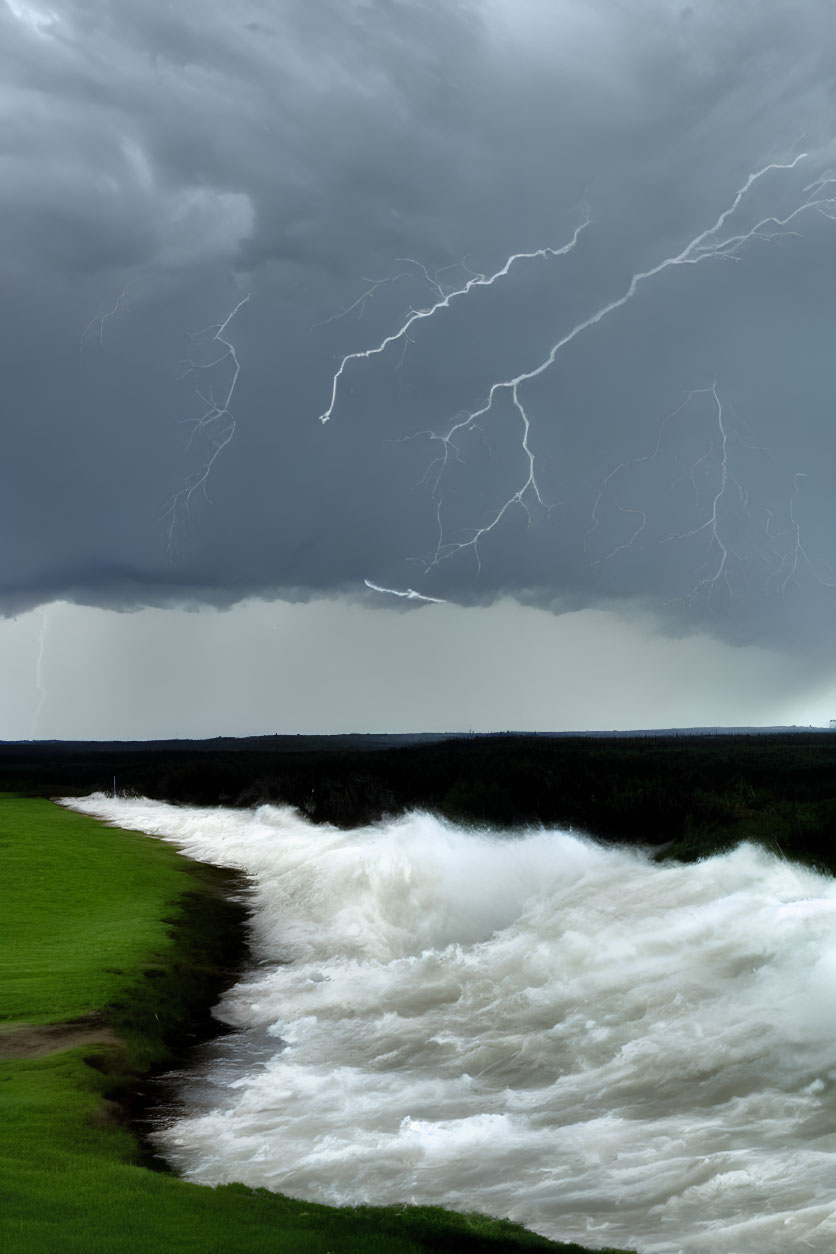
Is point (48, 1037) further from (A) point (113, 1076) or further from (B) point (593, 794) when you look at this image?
(B) point (593, 794)

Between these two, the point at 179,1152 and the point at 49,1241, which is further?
the point at 179,1152

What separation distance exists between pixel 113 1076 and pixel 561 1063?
5.28 metres

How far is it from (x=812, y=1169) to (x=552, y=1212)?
2400mm

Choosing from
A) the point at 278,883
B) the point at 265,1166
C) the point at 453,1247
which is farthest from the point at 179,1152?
the point at 278,883

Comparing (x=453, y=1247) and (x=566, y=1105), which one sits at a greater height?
(x=453, y=1247)

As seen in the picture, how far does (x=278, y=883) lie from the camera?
2591 cm

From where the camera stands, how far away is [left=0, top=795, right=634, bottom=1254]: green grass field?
5977 mm

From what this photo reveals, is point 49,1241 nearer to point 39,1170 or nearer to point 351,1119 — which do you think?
point 39,1170

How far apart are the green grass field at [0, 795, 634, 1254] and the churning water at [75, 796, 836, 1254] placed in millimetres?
810

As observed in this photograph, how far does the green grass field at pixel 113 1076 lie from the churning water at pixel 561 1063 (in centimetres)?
81

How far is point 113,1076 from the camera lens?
10.3 m

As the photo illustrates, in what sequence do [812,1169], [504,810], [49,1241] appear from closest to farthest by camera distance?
[49,1241], [812,1169], [504,810]

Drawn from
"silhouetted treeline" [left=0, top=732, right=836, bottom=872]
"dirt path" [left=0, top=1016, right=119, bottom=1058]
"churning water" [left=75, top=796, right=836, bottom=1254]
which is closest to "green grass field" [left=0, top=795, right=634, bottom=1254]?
"dirt path" [left=0, top=1016, right=119, bottom=1058]

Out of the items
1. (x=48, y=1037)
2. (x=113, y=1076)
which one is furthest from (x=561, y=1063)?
(x=48, y=1037)
